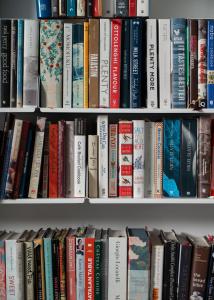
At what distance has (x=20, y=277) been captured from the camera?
1.08m

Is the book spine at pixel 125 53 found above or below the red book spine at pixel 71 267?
above

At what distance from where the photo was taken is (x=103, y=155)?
109 cm

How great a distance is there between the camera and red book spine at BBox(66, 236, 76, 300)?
3.57 ft

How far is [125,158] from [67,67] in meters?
0.34

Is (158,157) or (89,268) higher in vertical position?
(158,157)

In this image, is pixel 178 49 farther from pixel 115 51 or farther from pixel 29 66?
pixel 29 66

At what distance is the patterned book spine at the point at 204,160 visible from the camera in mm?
1085

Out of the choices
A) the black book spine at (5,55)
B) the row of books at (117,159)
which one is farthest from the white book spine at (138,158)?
the black book spine at (5,55)

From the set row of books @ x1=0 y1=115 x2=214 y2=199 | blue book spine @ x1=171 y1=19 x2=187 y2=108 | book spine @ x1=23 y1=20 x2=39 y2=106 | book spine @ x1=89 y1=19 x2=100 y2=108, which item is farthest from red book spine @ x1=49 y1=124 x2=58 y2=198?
blue book spine @ x1=171 y1=19 x2=187 y2=108

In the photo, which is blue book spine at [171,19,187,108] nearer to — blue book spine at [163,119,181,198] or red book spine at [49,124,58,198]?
blue book spine at [163,119,181,198]

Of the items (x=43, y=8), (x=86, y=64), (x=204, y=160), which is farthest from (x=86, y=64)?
(x=204, y=160)

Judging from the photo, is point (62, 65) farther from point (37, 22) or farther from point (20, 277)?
point (20, 277)

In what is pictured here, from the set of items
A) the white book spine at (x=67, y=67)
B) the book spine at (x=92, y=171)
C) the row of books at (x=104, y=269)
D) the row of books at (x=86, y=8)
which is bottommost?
the row of books at (x=104, y=269)

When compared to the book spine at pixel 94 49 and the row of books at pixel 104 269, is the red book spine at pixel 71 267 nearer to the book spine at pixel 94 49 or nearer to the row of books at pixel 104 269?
the row of books at pixel 104 269
